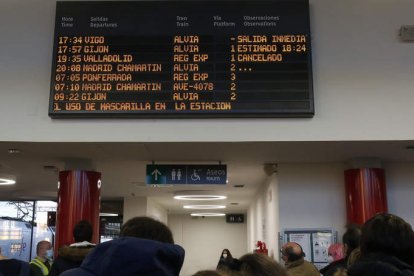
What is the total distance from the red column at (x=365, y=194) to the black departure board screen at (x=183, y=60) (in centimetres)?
157

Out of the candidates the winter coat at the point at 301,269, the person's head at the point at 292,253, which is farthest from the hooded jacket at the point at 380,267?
the person's head at the point at 292,253

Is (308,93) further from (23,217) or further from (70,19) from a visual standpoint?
(23,217)

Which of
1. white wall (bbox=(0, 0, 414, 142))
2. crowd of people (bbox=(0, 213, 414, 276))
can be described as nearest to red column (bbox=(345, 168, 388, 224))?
white wall (bbox=(0, 0, 414, 142))

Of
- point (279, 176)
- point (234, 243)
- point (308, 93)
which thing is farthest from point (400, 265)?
point (234, 243)

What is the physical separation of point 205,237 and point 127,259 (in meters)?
16.2

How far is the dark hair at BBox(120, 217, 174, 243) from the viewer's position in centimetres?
163

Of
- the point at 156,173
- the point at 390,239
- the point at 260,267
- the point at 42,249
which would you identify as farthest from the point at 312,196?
the point at 260,267

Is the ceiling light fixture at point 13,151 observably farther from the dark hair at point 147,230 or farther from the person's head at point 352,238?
the dark hair at point 147,230

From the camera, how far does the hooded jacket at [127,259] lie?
1413 mm

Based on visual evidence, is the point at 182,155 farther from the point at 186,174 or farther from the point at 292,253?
the point at 292,253

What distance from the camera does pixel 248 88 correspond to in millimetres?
4805

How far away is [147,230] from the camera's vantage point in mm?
1641

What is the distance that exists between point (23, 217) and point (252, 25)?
11.0 m

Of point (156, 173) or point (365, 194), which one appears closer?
point (365, 194)
